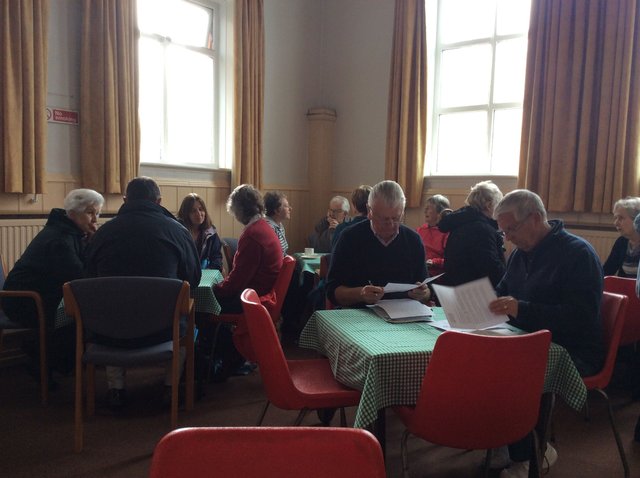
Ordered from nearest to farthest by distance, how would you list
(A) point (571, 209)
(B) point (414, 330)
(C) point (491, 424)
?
1. (C) point (491, 424)
2. (B) point (414, 330)
3. (A) point (571, 209)

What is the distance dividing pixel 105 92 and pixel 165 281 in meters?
2.53

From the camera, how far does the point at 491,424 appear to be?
169 centimetres

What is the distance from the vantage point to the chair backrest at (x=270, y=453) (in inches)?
37.5

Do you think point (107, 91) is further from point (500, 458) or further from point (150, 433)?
point (500, 458)

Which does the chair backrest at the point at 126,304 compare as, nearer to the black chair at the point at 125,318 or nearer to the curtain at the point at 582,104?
the black chair at the point at 125,318

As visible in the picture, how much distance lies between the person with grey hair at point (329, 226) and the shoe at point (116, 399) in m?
2.52

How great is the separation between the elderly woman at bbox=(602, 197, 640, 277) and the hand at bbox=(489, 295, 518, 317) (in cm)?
214

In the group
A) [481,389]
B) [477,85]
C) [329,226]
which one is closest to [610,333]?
[481,389]

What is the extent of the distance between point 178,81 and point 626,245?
14.0ft

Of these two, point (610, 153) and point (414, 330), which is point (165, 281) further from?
point (610, 153)

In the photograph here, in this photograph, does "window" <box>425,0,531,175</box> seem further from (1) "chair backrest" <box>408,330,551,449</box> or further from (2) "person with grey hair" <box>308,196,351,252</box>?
(1) "chair backrest" <box>408,330,551,449</box>

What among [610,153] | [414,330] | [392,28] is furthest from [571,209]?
[414,330]

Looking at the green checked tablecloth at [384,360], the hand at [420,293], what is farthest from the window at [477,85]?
the green checked tablecloth at [384,360]

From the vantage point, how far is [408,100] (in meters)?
5.75
